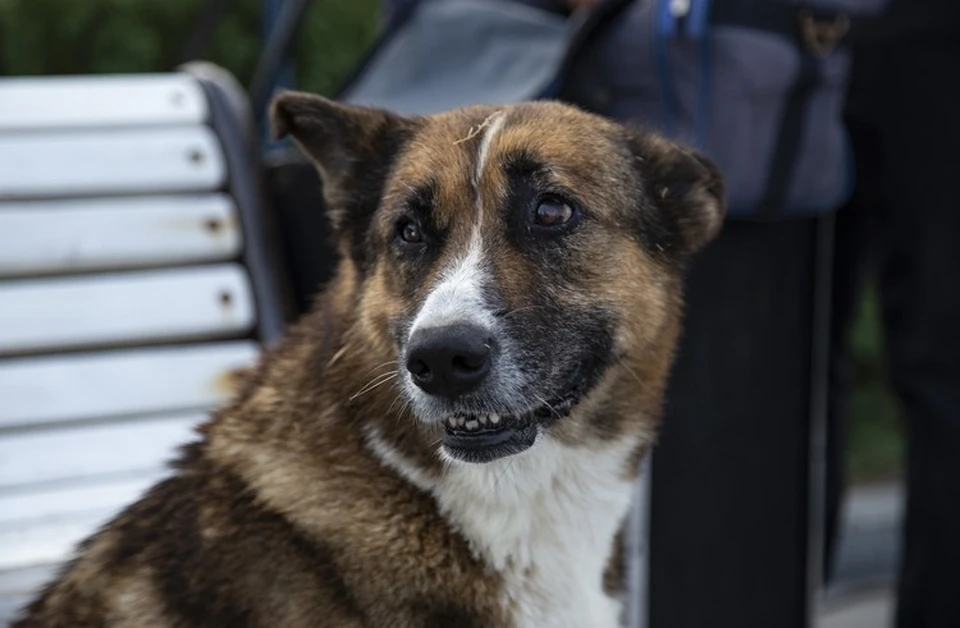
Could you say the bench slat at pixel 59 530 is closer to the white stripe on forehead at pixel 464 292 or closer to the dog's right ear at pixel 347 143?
the dog's right ear at pixel 347 143

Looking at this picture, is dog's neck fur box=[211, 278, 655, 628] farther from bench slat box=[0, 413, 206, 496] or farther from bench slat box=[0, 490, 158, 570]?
bench slat box=[0, 413, 206, 496]

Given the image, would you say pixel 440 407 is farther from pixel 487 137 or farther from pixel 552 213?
pixel 487 137

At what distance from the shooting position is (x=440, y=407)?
241 cm

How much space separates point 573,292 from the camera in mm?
2545

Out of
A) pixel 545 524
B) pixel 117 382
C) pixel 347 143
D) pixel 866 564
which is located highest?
pixel 347 143

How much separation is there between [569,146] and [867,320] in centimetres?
466

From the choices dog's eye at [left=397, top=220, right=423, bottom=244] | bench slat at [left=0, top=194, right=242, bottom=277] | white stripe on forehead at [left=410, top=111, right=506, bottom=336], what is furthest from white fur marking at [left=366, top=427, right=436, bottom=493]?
bench slat at [left=0, top=194, right=242, bottom=277]

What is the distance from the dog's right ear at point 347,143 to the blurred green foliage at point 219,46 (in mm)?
3034

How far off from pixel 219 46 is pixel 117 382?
2.78m

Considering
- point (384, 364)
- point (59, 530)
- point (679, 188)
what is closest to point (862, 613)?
point (679, 188)

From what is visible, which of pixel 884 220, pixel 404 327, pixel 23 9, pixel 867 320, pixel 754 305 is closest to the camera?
pixel 404 327

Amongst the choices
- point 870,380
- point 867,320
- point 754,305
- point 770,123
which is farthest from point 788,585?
point 870,380

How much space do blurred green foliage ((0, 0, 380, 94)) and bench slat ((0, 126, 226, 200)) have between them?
128cm

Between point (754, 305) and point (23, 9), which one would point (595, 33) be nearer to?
point (754, 305)
